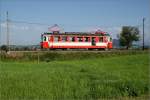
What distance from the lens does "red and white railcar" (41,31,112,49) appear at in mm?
44531

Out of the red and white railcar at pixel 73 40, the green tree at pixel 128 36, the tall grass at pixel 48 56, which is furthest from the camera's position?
the green tree at pixel 128 36

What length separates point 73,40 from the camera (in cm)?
4494

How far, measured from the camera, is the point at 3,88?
35.8 ft

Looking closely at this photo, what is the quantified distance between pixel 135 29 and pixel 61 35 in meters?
30.2

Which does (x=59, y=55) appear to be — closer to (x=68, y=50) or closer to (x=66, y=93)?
(x=68, y=50)

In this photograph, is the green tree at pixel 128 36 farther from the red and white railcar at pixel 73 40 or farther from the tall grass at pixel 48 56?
the tall grass at pixel 48 56

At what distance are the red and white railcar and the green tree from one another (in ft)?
73.9

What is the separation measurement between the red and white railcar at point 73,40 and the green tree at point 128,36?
73.9 feet

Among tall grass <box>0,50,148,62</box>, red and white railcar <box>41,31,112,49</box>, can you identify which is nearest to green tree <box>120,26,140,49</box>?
red and white railcar <box>41,31,112,49</box>

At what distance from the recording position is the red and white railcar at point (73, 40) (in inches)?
1753

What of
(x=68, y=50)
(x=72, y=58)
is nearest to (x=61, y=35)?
(x=68, y=50)

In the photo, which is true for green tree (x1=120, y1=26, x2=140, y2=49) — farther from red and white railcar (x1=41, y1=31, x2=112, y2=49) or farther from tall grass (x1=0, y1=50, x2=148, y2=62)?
tall grass (x1=0, y1=50, x2=148, y2=62)


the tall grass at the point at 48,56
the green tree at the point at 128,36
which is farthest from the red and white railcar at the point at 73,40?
the green tree at the point at 128,36

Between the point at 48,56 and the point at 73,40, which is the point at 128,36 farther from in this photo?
the point at 48,56
